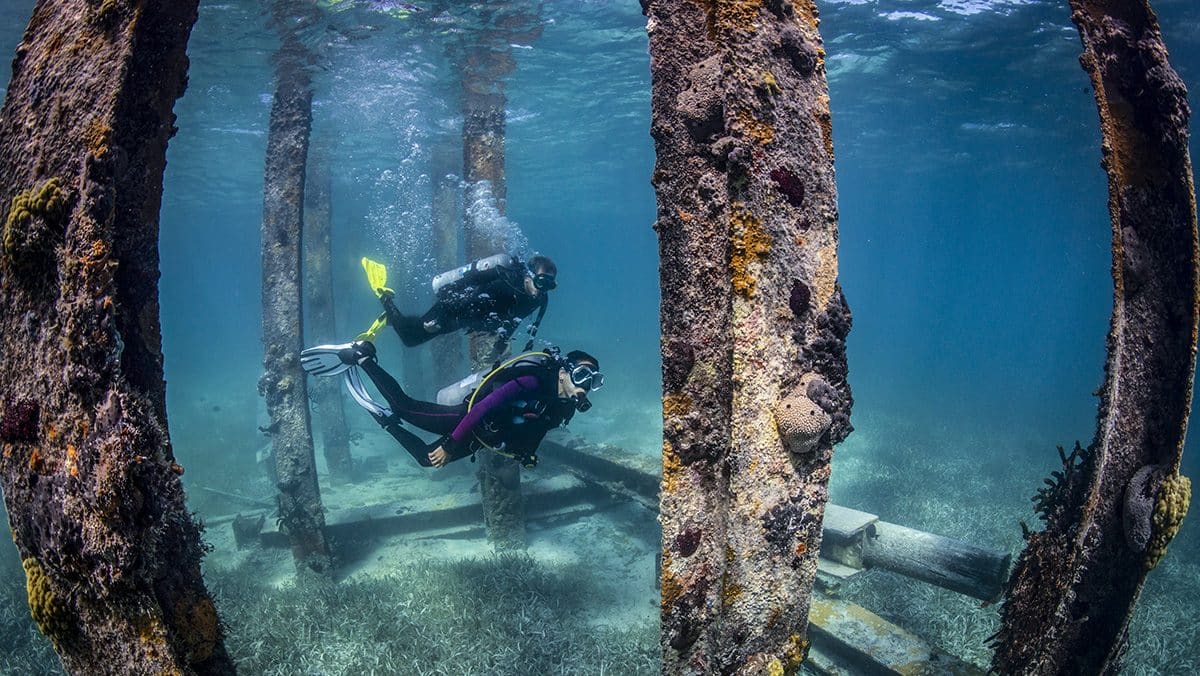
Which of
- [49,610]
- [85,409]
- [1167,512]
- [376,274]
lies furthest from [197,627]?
[376,274]

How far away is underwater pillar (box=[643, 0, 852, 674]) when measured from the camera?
1.76 meters

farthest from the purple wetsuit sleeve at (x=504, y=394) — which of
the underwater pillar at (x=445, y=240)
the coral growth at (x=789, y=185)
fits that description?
the underwater pillar at (x=445, y=240)

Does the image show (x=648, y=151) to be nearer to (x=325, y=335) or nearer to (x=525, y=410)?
(x=325, y=335)

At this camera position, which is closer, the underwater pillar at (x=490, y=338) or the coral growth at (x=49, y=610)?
the coral growth at (x=49, y=610)

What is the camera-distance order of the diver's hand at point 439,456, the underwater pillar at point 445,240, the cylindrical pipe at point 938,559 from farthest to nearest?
the underwater pillar at point 445,240
the diver's hand at point 439,456
the cylindrical pipe at point 938,559

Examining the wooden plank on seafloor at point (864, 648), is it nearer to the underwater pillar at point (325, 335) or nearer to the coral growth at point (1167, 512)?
the coral growth at point (1167, 512)

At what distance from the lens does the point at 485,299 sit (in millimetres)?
7461

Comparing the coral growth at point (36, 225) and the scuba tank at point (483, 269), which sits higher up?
the coral growth at point (36, 225)

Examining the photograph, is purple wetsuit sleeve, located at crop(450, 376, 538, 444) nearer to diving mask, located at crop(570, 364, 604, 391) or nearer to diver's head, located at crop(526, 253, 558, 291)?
diving mask, located at crop(570, 364, 604, 391)

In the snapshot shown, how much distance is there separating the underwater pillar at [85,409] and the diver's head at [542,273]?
5285 millimetres

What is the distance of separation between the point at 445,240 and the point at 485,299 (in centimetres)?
686

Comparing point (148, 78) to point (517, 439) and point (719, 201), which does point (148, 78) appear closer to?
point (719, 201)

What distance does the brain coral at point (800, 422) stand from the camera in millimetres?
1733

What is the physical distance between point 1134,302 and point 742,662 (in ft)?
6.55
